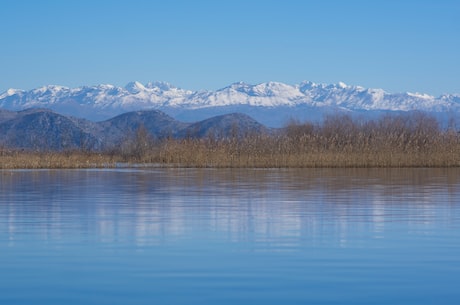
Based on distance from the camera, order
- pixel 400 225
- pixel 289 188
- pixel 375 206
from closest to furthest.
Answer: pixel 400 225 < pixel 375 206 < pixel 289 188

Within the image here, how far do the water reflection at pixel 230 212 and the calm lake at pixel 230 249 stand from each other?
1.2 inches

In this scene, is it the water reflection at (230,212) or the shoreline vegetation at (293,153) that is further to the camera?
the shoreline vegetation at (293,153)

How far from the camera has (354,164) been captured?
37500 millimetres

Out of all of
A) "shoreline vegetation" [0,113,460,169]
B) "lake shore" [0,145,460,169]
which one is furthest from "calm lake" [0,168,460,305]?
"shoreline vegetation" [0,113,460,169]

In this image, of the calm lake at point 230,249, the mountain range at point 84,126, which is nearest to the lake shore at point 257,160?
the calm lake at point 230,249

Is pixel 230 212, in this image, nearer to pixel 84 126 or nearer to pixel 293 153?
pixel 293 153

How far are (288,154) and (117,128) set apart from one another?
139 meters

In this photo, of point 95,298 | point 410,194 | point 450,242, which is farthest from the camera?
point 410,194

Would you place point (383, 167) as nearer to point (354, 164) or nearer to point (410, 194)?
point (354, 164)

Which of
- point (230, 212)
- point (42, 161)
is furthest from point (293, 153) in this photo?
point (230, 212)

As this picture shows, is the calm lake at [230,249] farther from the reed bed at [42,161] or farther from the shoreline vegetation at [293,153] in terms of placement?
the reed bed at [42,161]

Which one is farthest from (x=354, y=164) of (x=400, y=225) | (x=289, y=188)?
(x=400, y=225)

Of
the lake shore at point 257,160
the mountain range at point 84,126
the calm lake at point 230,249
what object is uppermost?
the mountain range at point 84,126

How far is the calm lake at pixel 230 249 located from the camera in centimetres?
823
